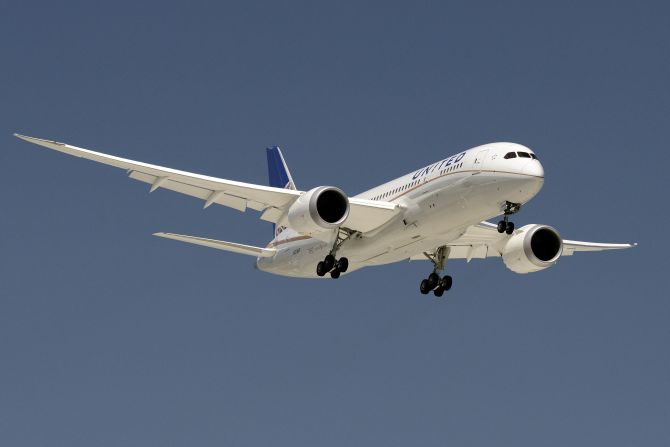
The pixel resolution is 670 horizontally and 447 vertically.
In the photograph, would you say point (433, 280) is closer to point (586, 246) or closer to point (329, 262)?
point (329, 262)

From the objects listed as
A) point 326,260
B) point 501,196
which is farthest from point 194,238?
point 501,196

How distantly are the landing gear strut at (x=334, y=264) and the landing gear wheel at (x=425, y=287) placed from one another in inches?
140

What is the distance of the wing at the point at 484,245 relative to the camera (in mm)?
41188

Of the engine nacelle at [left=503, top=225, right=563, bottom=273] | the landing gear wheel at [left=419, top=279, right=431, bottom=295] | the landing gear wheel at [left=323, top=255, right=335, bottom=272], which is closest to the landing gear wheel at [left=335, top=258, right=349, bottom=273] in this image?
the landing gear wheel at [left=323, top=255, right=335, bottom=272]

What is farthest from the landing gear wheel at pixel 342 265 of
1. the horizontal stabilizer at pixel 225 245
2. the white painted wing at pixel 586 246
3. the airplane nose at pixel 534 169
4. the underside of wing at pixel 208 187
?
the white painted wing at pixel 586 246

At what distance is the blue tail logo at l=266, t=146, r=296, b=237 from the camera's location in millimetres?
48438

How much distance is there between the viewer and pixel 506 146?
1407 inches

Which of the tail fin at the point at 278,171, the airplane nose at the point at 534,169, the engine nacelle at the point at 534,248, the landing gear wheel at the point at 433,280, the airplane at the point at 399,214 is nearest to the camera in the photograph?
the airplane nose at the point at 534,169

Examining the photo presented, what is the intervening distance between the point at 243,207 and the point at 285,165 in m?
9.45

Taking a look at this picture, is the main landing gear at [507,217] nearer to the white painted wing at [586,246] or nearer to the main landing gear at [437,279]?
the main landing gear at [437,279]

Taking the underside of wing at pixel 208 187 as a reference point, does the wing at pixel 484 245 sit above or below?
above

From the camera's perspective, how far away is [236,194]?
39.0 meters

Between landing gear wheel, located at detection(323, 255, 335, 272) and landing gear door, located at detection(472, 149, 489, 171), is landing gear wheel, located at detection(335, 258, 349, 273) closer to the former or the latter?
landing gear wheel, located at detection(323, 255, 335, 272)

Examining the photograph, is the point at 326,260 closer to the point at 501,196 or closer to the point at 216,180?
the point at 216,180
